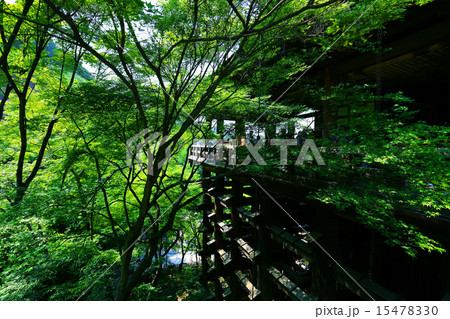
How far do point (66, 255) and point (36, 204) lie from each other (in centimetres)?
256

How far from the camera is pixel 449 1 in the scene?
3902 millimetres

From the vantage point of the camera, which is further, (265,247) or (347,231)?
(347,231)

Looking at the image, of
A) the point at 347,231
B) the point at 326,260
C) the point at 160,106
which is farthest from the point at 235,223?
the point at 160,106

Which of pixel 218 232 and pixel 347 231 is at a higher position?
pixel 347 231

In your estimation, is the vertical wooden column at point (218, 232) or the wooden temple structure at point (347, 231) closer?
the wooden temple structure at point (347, 231)

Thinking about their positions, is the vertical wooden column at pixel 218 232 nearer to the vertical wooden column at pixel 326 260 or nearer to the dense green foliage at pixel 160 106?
the dense green foliage at pixel 160 106

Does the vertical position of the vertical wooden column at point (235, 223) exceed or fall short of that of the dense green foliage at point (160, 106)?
it falls short

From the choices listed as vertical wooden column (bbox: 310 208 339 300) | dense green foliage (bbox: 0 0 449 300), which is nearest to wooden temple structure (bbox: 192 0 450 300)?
vertical wooden column (bbox: 310 208 339 300)
